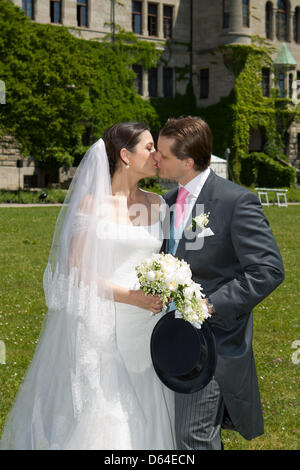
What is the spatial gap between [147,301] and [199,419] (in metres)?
0.82

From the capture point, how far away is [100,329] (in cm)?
424

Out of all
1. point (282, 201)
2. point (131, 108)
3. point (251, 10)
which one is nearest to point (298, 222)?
point (282, 201)

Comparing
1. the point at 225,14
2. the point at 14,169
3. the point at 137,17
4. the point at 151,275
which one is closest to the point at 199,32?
the point at 225,14

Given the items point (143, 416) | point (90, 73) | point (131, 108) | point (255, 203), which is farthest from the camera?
point (131, 108)

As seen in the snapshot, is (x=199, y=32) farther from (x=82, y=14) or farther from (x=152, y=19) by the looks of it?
(x=82, y=14)

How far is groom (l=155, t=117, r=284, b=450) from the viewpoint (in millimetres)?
3723

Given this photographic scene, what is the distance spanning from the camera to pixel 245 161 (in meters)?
45.9

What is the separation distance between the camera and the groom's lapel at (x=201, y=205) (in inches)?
158

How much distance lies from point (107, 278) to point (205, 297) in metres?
0.83

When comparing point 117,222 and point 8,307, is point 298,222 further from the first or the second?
point 117,222

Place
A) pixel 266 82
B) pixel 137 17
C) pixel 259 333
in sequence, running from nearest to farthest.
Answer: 1. pixel 259 333
2. pixel 137 17
3. pixel 266 82

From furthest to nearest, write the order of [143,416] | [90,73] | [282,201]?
1. [282,201]
2. [90,73]
3. [143,416]

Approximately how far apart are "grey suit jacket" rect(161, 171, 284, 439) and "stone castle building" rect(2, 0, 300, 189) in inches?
1602

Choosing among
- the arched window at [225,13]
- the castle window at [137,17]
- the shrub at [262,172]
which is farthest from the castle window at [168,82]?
the shrub at [262,172]
